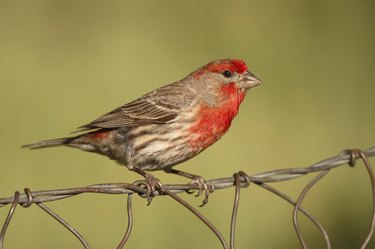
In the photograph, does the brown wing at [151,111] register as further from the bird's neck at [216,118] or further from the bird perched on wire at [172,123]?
the bird's neck at [216,118]

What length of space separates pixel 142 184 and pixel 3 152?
108 inches

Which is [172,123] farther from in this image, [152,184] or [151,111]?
[152,184]

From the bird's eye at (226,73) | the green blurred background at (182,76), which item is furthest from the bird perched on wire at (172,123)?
the green blurred background at (182,76)

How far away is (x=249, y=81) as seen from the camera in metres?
4.89

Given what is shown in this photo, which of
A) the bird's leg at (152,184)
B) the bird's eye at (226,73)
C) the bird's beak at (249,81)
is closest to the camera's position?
the bird's leg at (152,184)

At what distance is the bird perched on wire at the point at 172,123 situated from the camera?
4.74 m

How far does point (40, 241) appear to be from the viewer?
5305 millimetres

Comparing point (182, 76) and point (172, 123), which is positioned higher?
point (182, 76)

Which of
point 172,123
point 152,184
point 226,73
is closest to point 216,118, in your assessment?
point 172,123

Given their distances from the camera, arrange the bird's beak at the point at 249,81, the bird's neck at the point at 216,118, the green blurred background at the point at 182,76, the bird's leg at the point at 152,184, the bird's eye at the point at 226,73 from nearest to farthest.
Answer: the bird's leg at the point at 152,184
the bird's neck at the point at 216,118
the bird's beak at the point at 249,81
the bird's eye at the point at 226,73
the green blurred background at the point at 182,76

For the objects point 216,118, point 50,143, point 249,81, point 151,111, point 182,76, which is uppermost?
point 182,76

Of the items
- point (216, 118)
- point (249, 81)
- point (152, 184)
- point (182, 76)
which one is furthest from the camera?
point (182, 76)

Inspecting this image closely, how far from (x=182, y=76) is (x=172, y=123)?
7.07 ft

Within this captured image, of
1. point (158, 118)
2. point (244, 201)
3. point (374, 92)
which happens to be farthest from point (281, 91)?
point (158, 118)
